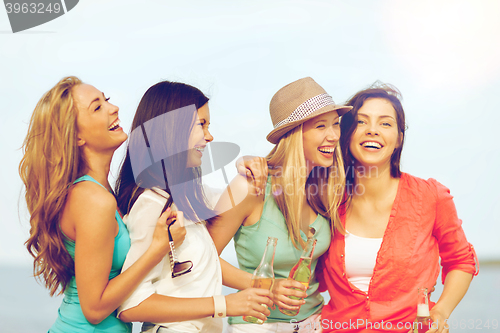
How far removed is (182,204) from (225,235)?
0.44m

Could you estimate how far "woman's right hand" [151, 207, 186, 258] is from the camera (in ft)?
5.67

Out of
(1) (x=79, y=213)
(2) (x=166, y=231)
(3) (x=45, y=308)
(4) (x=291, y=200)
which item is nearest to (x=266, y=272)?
(4) (x=291, y=200)

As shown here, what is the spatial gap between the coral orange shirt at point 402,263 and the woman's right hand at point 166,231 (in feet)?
3.72

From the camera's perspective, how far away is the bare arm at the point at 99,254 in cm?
168

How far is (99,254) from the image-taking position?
1.69 metres

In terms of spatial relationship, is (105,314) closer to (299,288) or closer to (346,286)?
(299,288)

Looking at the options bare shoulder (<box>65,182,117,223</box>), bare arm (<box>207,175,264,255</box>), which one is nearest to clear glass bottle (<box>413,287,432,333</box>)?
bare arm (<box>207,175,264,255</box>)

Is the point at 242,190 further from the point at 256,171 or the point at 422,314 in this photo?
the point at 422,314

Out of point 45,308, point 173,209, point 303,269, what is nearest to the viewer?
point 173,209

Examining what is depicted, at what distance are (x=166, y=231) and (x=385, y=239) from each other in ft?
4.69

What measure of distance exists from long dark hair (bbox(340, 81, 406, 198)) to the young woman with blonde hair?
1.39 m

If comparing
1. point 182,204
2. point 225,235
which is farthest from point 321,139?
point 182,204

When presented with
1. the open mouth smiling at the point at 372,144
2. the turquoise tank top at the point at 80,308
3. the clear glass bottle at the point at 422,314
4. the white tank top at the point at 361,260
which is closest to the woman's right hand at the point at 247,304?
the turquoise tank top at the point at 80,308

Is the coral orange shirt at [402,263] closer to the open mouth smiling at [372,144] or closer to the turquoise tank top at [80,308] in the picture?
the open mouth smiling at [372,144]
